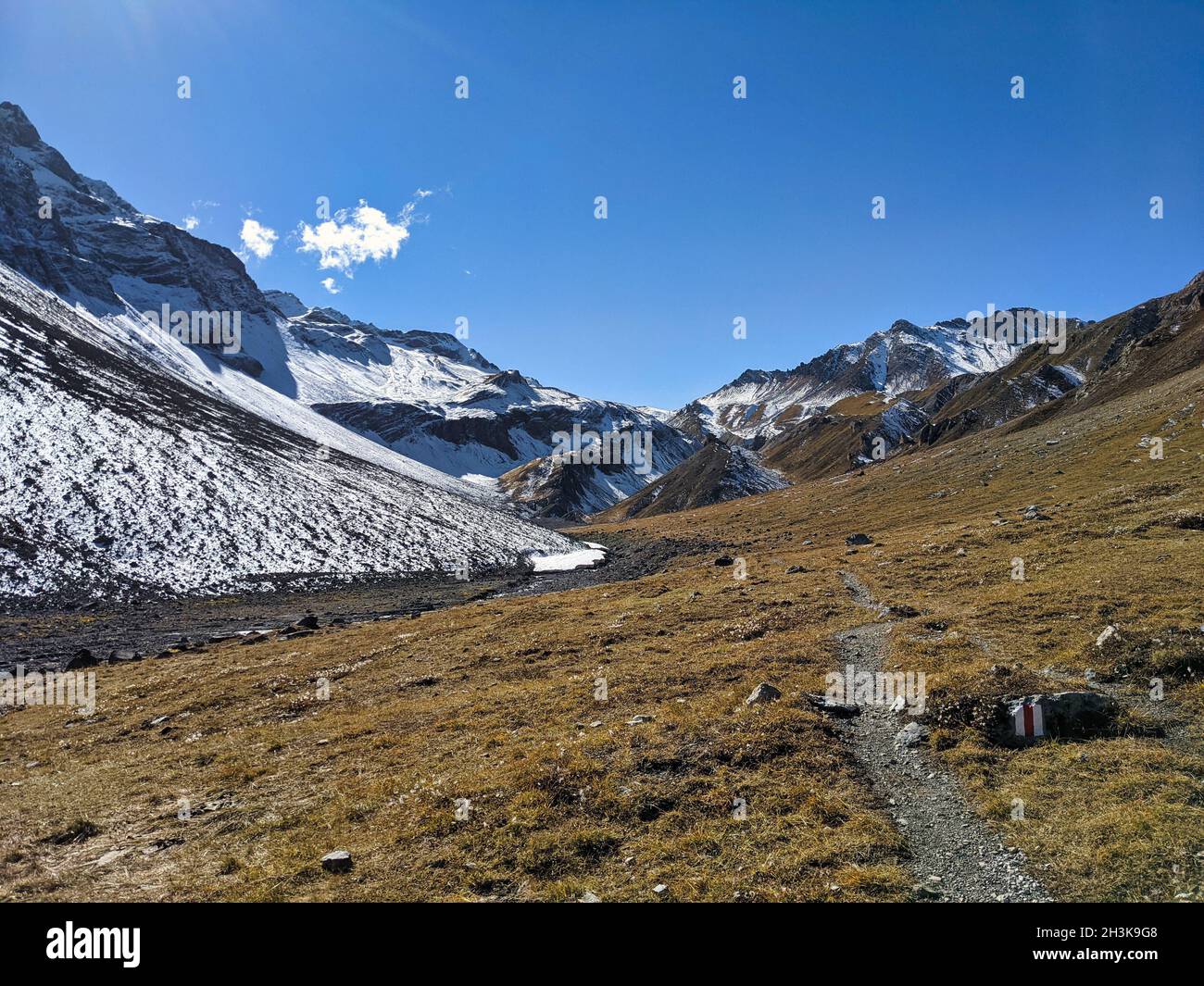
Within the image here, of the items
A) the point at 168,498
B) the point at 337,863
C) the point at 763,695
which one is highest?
the point at 168,498

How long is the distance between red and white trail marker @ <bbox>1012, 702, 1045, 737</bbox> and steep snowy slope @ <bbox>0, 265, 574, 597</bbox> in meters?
67.8

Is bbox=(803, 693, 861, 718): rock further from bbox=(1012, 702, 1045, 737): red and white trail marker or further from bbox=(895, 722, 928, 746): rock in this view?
bbox=(1012, 702, 1045, 737): red and white trail marker

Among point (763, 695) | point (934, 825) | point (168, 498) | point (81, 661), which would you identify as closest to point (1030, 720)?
point (934, 825)

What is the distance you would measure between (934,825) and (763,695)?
6.37 m

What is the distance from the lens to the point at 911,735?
14.2m

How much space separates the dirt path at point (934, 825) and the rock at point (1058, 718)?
2041mm

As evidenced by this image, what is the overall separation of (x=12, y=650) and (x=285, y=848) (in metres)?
40.3

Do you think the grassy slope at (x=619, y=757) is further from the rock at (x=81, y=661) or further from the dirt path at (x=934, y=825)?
the rock at (x=81, y=661)

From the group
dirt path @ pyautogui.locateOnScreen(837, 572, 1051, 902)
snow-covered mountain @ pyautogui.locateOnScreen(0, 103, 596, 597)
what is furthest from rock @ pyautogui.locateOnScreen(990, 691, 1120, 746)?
snow-covered mountain @ pyautogui.locateOnScreen(0, 103, 596, 597)

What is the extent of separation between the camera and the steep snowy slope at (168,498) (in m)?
58.7

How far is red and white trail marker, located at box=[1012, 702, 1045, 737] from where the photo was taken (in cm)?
1331

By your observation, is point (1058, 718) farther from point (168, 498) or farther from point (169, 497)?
point (169, 497)
